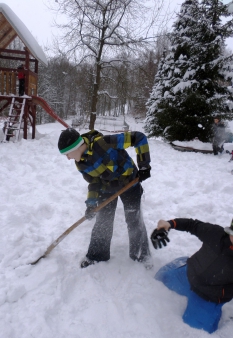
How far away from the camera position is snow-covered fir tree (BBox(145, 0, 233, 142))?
9.45 m

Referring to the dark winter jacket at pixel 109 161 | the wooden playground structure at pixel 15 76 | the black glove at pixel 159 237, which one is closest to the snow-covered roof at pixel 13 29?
the wooden playground structure at pixel 15 76

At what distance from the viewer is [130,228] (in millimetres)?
2783

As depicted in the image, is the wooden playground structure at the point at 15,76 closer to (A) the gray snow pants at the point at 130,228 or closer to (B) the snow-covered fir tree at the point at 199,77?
(B) the snow-covered fir tree at the point at 199,77

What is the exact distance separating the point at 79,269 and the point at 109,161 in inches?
50.3

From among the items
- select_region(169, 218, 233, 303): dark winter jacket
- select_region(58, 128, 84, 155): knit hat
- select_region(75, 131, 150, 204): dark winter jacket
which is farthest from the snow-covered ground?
select_region(58, 128, 84, 155): knit hat

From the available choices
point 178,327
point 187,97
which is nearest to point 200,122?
point 187,97

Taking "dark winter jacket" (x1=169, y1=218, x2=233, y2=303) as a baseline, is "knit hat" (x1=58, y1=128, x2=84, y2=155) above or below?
above

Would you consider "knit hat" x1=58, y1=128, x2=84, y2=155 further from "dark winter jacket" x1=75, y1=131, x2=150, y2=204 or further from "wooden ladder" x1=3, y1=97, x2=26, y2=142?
"wooden ladder" x1=3, y1=97, x2=26, y2=142

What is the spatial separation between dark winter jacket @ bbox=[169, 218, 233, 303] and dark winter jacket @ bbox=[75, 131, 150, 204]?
2.38 feet

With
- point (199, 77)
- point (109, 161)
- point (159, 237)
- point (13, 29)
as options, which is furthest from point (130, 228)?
point (199, 77)

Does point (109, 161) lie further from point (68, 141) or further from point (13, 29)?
point (13, 29)

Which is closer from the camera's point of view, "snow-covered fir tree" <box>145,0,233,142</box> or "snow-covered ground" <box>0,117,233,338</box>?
"snow-covered ground" <box>0,117,233,338</box>

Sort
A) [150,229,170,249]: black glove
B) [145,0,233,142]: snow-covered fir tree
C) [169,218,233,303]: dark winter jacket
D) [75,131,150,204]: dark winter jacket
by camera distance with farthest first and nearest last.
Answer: [145,0,233,142]: snow-covered fir tree < [75,131,150,204]: dark winter jacket < [150,229,170,249]: black glove < [169,218,233,303]: dark winter jacket

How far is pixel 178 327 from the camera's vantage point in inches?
84.4
